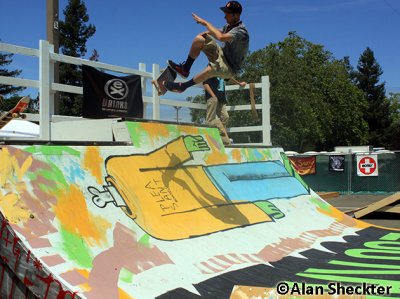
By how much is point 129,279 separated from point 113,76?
505 cm

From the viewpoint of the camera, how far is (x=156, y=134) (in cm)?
612

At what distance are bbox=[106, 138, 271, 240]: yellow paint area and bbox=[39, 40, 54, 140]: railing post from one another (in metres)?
2.10

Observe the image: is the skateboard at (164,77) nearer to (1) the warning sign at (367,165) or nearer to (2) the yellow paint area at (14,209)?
(2) the yellow paint area at (14,209)

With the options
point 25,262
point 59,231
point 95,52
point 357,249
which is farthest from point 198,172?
point 95,52

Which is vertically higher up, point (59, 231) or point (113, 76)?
point (113, 76)

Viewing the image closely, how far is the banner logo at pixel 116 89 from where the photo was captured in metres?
8.00

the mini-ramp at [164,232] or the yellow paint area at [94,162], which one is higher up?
the yellow paint area at [94,162]

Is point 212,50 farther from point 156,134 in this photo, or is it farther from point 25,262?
point 25,262

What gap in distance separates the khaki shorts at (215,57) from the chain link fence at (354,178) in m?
16.1

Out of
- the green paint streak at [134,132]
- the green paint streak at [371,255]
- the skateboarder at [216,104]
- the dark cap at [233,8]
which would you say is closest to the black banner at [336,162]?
the skateboarder at [216,104]

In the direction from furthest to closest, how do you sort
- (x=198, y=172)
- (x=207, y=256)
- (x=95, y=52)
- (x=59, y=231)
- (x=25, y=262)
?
(x=95, y=52) < (x=198, y=172) < (x=207, y=256) < (x=59, y=231) < (x=25, y=262)

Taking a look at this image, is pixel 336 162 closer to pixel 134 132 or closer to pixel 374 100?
pixel 134 132

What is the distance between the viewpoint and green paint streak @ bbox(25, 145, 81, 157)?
4.20m

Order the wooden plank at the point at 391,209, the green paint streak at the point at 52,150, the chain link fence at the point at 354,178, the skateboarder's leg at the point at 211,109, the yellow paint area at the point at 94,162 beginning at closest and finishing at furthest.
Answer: the green paint streak at the point at 52,150 → the yellow paint area at the point at 94,162 → the skateboarder's leg at the point at 211,109 → the wooden plank at the point at 391,209 → the chain link fence at the point at 354,178
